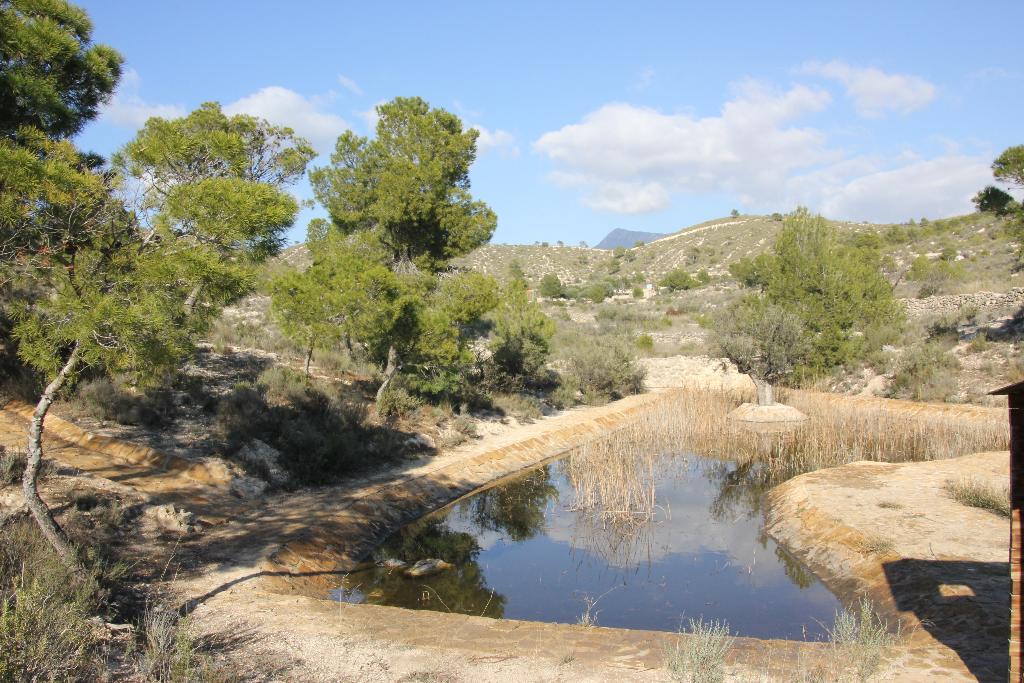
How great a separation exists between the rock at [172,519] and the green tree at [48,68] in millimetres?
5500

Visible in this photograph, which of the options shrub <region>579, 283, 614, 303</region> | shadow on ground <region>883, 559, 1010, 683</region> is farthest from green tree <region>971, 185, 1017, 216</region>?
shrub <region>579, 283, 614, 303</region>

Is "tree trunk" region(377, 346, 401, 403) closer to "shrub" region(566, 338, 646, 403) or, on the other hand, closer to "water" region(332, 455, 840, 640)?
"water" region(332, 455, 840, 640)

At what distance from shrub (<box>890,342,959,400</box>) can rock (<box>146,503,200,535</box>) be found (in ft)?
76.3

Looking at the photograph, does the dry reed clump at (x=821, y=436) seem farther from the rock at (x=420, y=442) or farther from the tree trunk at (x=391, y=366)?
the tree trunk at (x=391, y=366)

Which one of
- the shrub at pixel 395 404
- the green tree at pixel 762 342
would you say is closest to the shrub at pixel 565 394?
the green tree at pixel 762 342

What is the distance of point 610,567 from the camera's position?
35.0 feet

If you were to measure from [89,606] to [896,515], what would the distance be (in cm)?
1147

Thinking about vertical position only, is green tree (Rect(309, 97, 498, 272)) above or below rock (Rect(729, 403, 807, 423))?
above

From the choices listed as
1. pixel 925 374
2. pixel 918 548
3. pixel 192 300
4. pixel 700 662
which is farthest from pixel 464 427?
pixel 925 374

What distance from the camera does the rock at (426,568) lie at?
10.1 metres

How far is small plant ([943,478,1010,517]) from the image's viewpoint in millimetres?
11008

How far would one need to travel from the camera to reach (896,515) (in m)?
11.2

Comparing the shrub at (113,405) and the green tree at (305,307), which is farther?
the green tree at (305,307)

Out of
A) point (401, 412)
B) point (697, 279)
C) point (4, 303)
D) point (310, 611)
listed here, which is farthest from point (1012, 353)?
point (697, 279)
